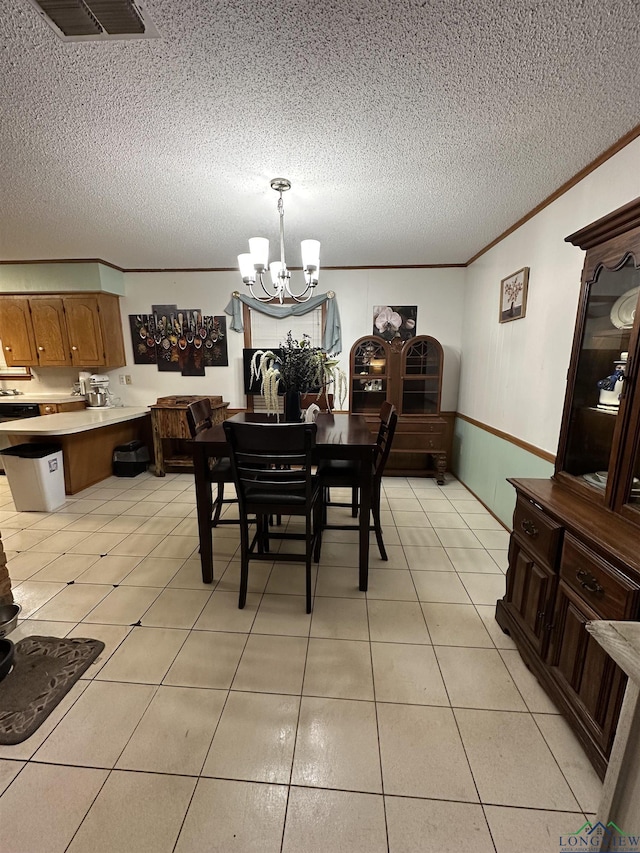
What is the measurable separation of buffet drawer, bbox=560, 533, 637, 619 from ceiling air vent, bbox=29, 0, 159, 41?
2.30 metres

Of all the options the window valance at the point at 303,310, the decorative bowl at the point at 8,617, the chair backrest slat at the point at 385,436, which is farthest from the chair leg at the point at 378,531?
the window valance at the point at 303,310

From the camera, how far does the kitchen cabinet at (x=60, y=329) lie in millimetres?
3898

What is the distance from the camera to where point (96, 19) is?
3.51ft

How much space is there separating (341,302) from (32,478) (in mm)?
3579

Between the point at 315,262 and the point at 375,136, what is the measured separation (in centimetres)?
70

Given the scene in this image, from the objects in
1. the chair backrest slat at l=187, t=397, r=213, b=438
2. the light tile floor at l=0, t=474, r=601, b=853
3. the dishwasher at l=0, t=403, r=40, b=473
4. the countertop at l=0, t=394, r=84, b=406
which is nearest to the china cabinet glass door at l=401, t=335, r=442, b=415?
the light tile floor at l=0, t=474, r=601, b=853

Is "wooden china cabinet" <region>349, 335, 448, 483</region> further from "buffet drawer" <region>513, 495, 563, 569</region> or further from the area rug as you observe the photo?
the area rug

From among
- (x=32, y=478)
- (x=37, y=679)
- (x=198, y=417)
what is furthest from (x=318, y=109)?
(x=32, y=478)

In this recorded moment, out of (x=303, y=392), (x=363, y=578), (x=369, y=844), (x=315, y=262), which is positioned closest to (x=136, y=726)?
(x=369, y=844)

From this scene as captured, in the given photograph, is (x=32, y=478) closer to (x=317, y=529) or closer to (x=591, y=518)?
(x=317, y=529)

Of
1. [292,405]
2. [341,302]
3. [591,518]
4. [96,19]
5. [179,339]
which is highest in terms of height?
[96,19]

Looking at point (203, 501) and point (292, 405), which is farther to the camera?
point (292, 405)

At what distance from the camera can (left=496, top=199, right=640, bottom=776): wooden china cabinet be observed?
109 cm

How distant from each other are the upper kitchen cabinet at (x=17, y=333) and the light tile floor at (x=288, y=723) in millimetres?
3003
